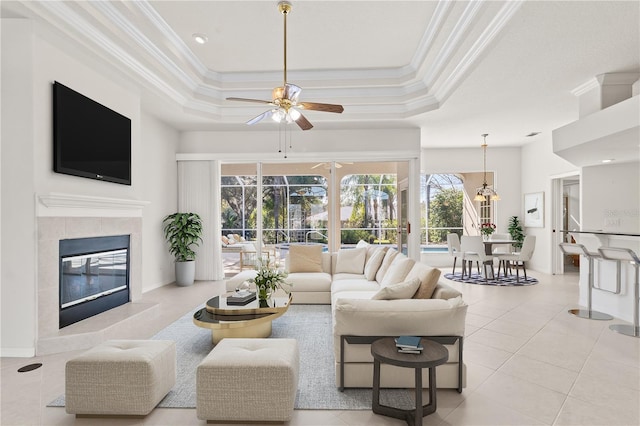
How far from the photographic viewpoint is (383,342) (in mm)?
2416

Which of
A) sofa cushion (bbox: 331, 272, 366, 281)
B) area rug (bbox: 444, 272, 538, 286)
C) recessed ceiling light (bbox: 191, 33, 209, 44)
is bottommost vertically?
area rug (bbox: 444, 272, 538, 286)

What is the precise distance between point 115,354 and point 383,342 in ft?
5.82

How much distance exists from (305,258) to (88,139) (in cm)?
327

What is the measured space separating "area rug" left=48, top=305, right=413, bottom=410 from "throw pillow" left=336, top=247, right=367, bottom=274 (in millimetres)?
900

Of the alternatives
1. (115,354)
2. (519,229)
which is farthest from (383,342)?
(519,229)

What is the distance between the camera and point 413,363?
83.6 inches

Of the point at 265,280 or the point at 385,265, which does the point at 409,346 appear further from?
the point at 385,265

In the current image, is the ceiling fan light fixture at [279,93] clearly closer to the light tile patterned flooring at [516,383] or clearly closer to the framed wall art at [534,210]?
the light tile patterned flooring at [516,383]

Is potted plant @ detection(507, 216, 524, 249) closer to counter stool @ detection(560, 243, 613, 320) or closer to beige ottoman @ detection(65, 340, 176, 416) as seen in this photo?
counter stool @ detection(560, 243, 613, 320)

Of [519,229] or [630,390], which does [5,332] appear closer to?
[630,390]

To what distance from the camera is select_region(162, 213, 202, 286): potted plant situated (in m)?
6.46

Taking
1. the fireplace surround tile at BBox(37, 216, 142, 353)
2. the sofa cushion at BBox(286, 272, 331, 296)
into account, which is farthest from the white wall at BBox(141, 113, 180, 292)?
the sofa cushion at BBox(286, 272, 331, 296)

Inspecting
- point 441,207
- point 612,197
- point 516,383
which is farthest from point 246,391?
point 441,207

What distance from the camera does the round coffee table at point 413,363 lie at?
212 cm
